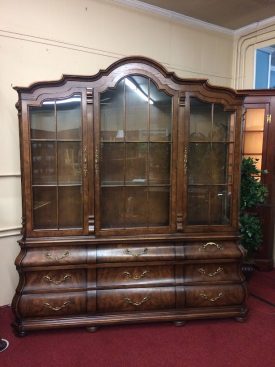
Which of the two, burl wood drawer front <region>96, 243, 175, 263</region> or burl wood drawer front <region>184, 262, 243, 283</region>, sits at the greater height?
burl wood drawer front <region>96, 243, 175, 263</region>

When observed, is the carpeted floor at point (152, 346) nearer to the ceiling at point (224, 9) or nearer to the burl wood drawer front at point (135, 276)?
the burl wood drawer front at point (135, 276)

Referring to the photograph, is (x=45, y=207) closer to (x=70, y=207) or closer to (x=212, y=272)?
(x=70, y=207)

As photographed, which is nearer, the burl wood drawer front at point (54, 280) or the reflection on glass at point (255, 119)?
the burl wood drawer front at point (54, 280)

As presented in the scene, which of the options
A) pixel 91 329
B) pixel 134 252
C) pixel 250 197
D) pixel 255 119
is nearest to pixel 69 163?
pixel 134 252

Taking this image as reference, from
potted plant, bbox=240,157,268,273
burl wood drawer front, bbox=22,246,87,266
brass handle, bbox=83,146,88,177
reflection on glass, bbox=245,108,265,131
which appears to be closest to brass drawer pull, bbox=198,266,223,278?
potted plant, bbox=240,157,268,273

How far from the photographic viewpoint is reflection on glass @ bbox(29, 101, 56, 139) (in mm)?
2017

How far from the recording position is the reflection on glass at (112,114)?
2068mm

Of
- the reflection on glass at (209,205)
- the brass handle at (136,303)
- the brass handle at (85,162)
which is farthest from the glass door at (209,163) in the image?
the brass handle at (85,162)

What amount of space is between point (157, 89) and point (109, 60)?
81 centimetres

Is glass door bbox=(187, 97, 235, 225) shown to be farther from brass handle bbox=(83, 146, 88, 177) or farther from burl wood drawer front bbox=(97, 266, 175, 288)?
brass handle bbox=(83, 146, 88, 177)

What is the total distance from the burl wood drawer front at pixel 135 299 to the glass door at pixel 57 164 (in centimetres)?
55

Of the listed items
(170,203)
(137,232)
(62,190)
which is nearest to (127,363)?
(137,232)

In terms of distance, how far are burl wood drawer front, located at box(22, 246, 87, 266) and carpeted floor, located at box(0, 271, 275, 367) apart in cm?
52

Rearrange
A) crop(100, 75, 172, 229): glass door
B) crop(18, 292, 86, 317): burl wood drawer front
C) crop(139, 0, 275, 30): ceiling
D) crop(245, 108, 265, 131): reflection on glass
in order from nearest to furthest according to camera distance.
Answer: crop(18, 292, 86, 317): burl wood drawer front < crop(100, 75, 172, 229): glass door < crop(139, 0, 275, 30): ceiling < crop(245, 108, 265, 131): reflection on glass
